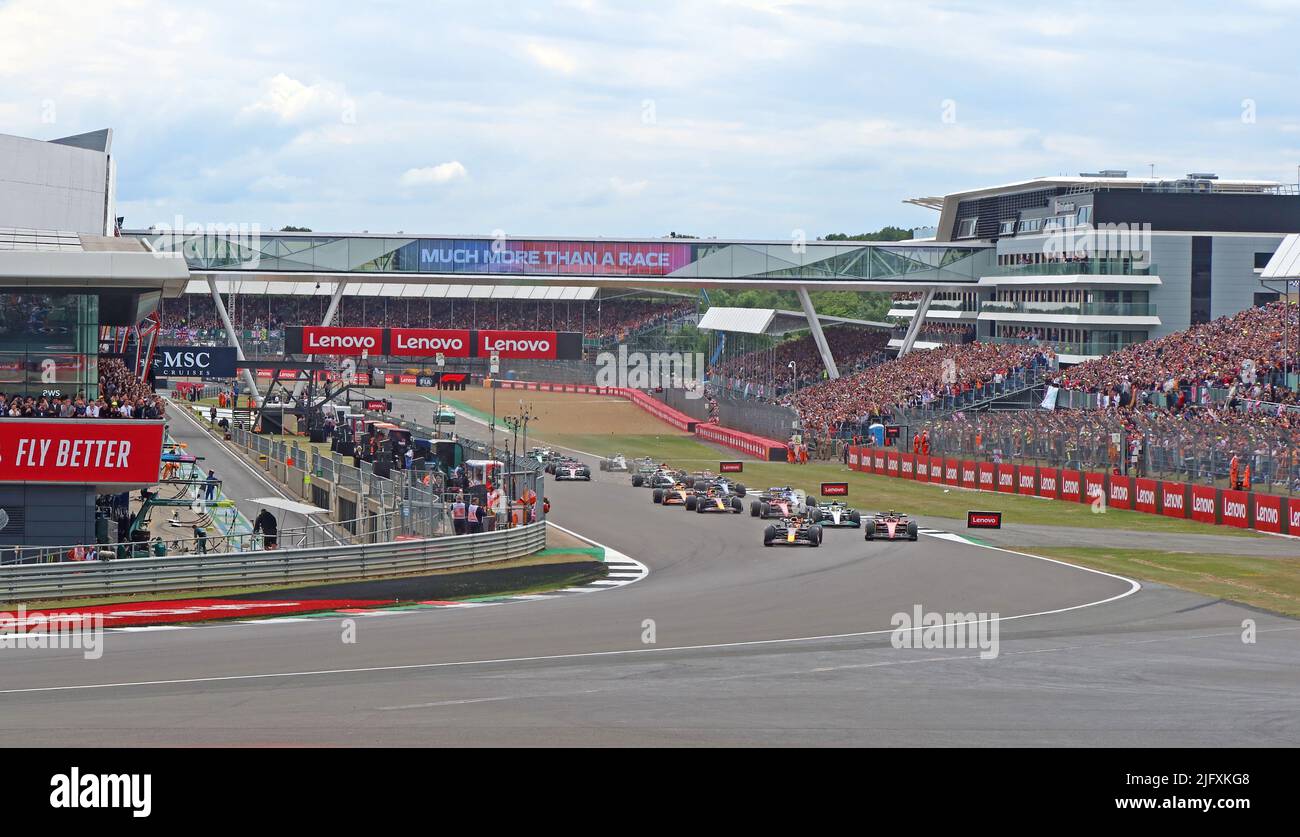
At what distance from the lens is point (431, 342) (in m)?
51.4

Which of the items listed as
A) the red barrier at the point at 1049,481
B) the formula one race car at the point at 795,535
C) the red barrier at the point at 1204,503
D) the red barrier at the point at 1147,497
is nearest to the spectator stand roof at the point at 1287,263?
the red barrier at the point at 1049,481

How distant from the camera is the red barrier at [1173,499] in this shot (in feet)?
127

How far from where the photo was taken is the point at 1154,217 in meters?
65.4

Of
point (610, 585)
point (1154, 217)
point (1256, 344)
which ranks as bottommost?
point (610, 585)

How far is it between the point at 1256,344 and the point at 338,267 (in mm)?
40803

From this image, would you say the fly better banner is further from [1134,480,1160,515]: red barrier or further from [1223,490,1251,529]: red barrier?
[1223,490,1251,529]: red barrier

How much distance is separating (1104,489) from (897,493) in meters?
7.32

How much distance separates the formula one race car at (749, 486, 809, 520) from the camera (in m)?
35.8

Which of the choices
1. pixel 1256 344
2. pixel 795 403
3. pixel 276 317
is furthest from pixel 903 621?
pixel 276 317

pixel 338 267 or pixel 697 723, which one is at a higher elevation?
pixel 338 267

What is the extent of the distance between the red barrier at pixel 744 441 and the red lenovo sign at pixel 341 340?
17.0 metres

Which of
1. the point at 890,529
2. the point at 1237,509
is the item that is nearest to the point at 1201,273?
the point at 1237,509

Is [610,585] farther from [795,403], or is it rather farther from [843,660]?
[795,403]

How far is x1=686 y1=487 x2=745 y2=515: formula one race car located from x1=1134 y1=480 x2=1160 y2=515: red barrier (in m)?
11.3
